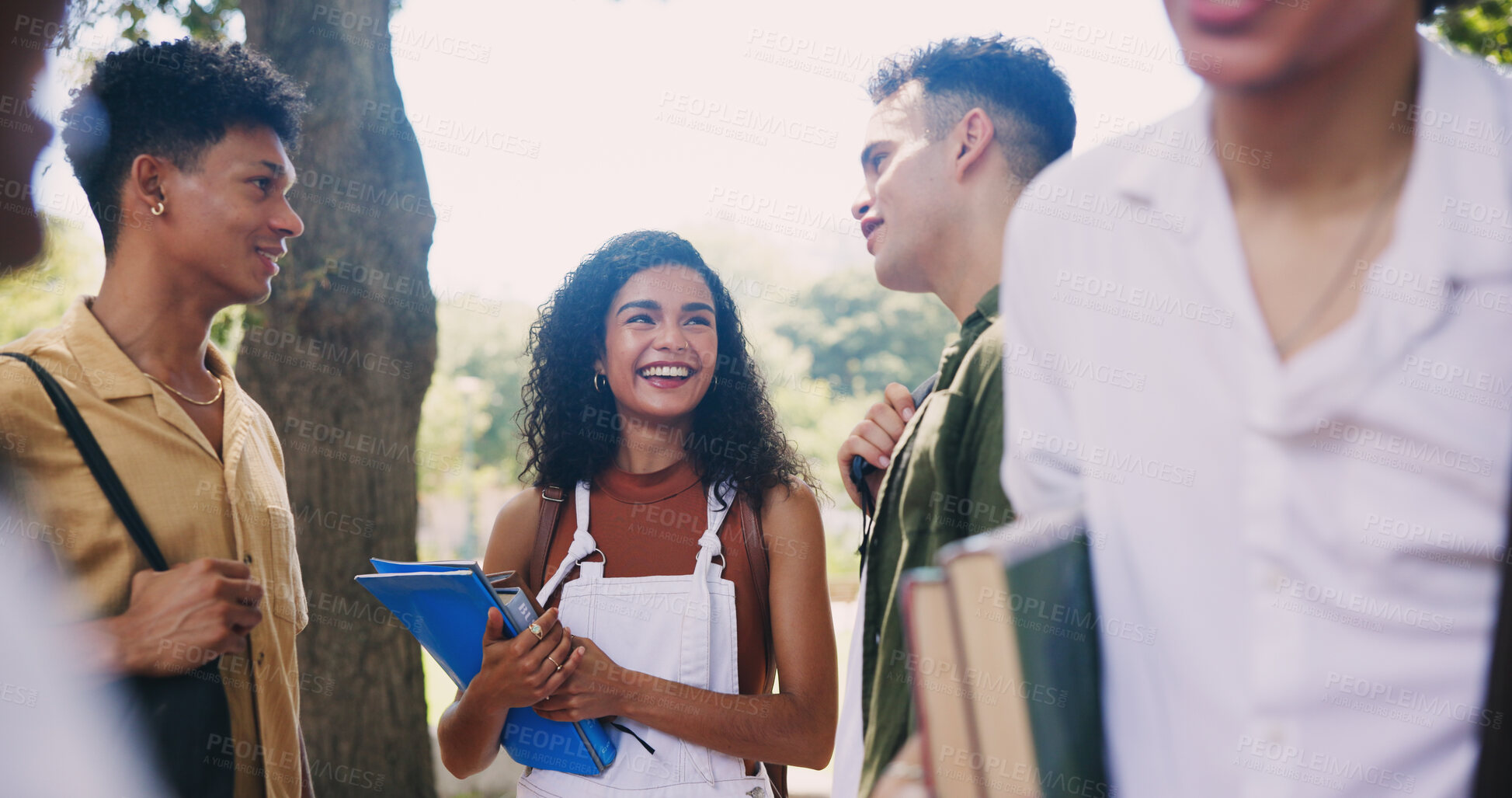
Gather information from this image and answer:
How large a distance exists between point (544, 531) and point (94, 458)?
3.55 ft

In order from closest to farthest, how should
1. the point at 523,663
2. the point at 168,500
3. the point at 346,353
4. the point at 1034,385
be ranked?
the point at 1034,385
the point at 168,500
the point at 523,663
the point at 346,353

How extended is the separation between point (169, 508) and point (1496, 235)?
2336mm

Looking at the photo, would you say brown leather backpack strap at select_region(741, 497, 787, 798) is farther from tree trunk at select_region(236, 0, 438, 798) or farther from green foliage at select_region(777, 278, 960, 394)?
green foliage at select_region(777, 278, 960, 394)

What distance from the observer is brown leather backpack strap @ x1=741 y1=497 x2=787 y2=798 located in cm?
261

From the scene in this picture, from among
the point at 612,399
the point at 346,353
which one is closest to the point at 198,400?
the point at 612,399

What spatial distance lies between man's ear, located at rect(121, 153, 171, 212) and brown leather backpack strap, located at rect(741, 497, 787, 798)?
1.65m

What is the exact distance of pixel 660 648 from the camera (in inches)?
99.2

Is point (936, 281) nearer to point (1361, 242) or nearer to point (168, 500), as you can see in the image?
point (1361, 242)

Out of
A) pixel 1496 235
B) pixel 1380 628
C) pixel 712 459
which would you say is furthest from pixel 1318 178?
pixel 712 459

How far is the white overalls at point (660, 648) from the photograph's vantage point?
7.98 feet

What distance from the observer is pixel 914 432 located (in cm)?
169

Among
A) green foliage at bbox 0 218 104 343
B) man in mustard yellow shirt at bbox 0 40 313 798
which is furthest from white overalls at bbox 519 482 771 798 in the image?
green foliage at bbox 0 218 104 343

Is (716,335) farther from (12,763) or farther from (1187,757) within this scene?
(1187,757)

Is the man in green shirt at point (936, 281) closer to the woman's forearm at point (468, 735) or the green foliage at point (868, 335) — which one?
the woman's forearm at point (468, 735)
